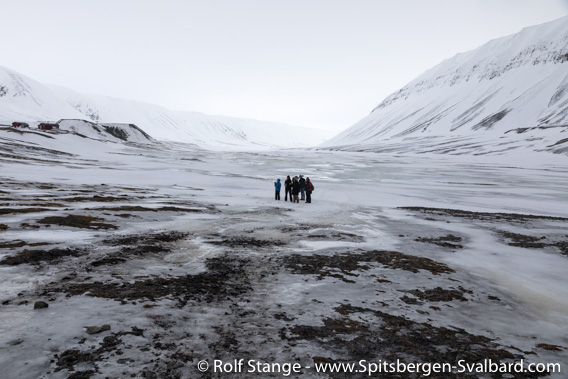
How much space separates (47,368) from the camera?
13.5ft

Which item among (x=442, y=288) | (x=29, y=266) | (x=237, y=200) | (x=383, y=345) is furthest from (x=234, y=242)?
(x=237, y=200)

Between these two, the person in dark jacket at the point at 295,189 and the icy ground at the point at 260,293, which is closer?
the icy ground at the point at 260,293

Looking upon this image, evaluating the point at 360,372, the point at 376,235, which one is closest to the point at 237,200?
the point at 376,235

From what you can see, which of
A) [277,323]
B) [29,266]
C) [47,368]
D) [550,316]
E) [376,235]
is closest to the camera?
[47,368]

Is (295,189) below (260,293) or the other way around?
the other way around

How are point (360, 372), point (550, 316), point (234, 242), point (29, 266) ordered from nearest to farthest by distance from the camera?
point (360, 372)
point (550, 316)
point (29, 266)
point (234, 242)

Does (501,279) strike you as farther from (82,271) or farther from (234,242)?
(82,271)

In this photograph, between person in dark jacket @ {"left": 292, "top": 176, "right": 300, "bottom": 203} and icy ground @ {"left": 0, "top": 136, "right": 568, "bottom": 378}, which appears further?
person in dark jacket @ {"left": 292, "top": 176, "right": 300, "bottom": 203}

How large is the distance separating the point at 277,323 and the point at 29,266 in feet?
18.2

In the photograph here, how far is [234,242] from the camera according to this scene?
11391 millimetres

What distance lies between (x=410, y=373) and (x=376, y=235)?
9.49 meters

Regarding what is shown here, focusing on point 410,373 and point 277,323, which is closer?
point 410,373

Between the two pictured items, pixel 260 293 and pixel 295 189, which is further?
pixel 295 189

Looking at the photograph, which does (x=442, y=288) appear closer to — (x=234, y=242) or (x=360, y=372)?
(x=360, y=372)
